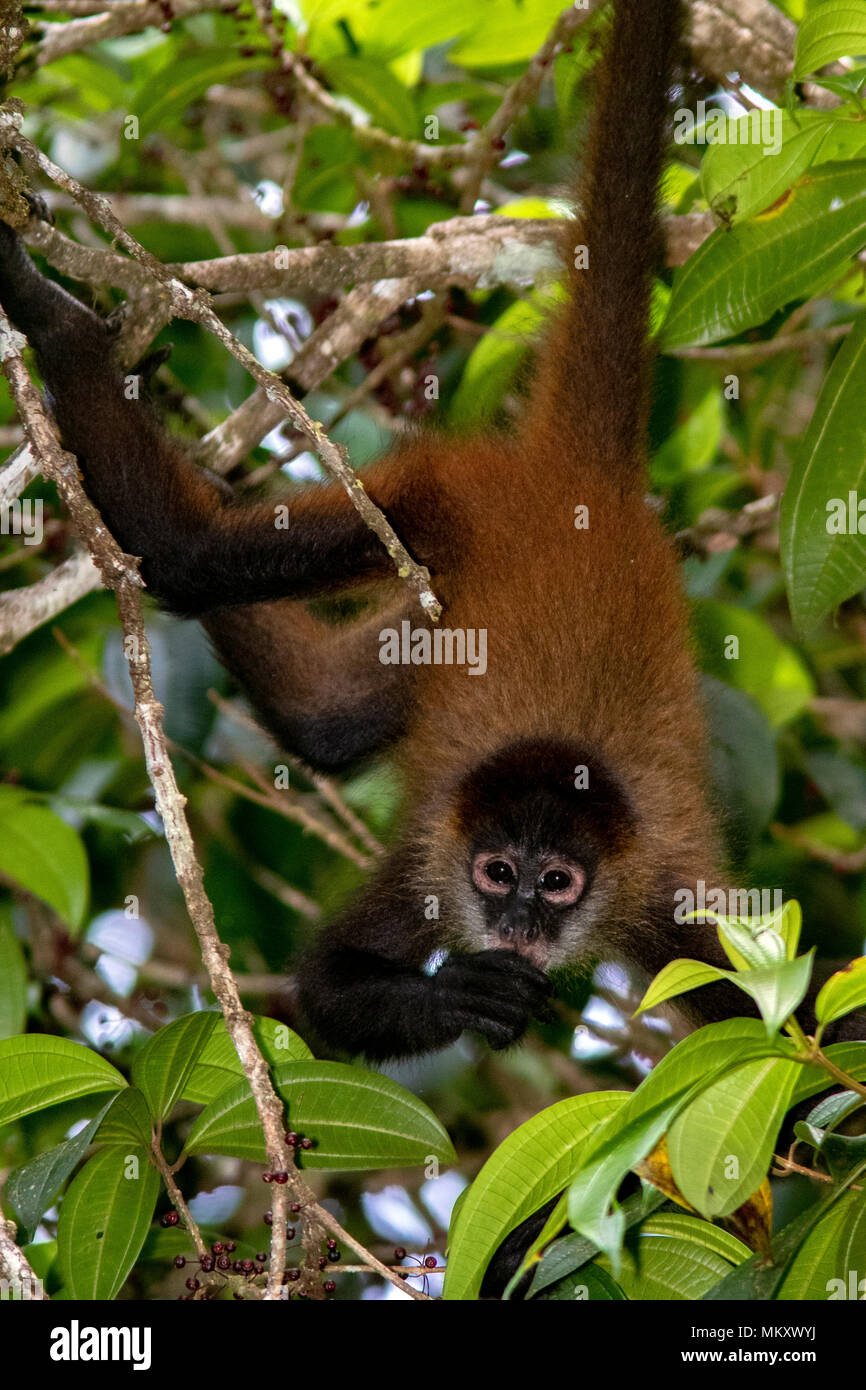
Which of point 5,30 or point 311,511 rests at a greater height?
point 5,30

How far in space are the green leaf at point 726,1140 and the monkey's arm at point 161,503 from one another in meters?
2.29

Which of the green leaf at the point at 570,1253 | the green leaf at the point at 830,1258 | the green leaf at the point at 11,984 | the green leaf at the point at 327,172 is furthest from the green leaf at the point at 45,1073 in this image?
the green leaf at the point at 327,172

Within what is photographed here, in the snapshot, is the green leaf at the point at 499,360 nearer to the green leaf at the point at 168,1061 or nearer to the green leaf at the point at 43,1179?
the green leaf at the point at 168,1061

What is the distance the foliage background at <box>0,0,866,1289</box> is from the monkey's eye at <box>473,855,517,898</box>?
0.60m

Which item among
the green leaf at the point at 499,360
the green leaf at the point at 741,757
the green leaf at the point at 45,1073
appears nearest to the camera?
the green leaf at the point at 45,1073

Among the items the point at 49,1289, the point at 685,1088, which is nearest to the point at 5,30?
the point at 685,1088

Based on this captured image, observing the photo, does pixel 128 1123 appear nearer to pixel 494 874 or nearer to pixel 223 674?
pixel 494 874

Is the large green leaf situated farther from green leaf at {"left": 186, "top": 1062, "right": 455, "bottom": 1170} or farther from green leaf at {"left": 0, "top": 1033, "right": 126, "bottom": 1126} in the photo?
green leaf at {"left": 0, "top": 1033, "right": 126, "bottom": 1126}

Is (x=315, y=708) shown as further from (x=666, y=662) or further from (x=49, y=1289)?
(x=49, y=1289)

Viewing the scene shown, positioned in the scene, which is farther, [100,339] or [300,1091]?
[100,339]

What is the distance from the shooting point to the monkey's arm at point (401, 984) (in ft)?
13.7

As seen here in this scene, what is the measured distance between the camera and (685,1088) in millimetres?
2088
